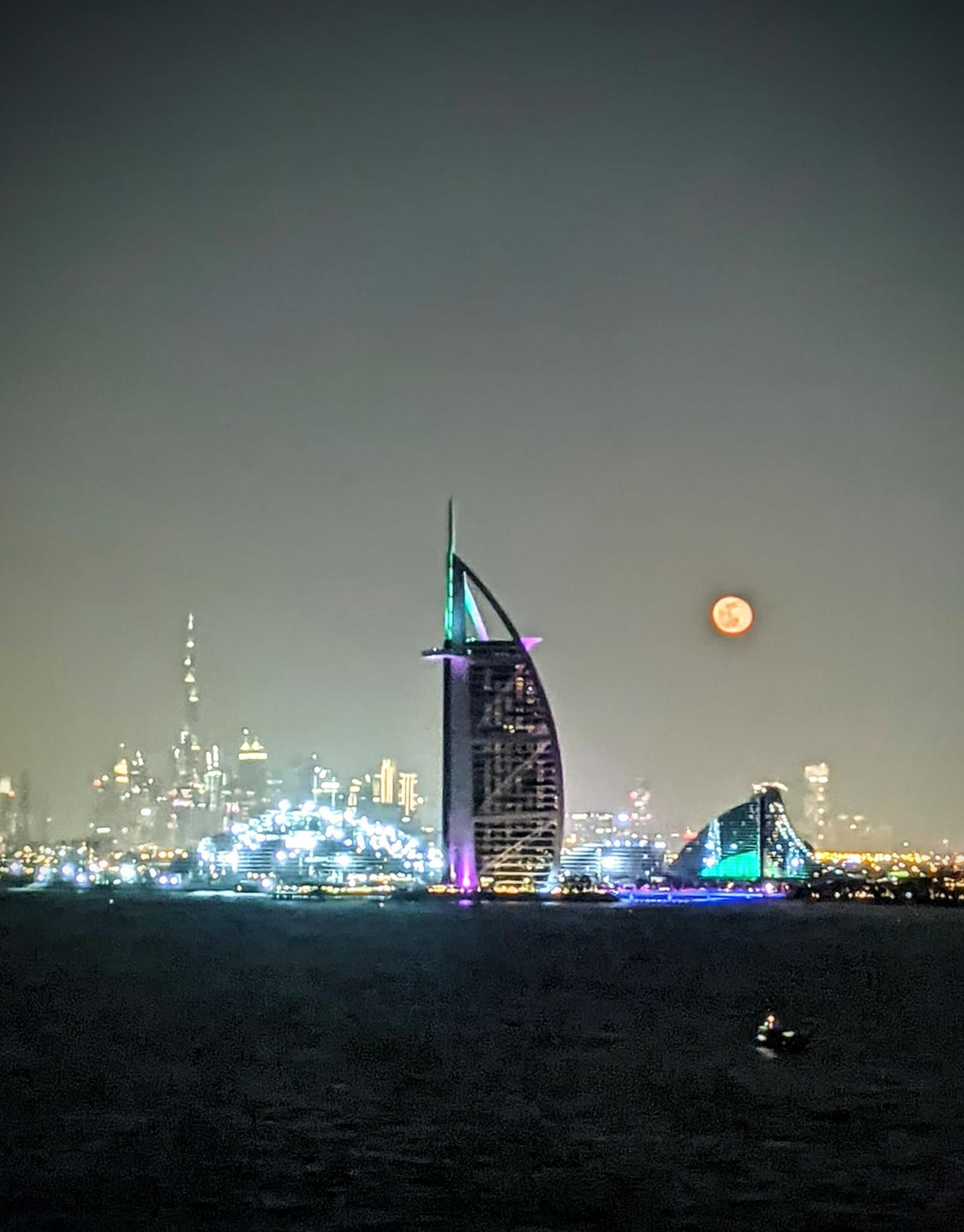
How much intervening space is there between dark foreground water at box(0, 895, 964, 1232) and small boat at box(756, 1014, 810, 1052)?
66 centimetres

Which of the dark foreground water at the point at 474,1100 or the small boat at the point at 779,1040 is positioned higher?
the small boat at the point at 779,1040

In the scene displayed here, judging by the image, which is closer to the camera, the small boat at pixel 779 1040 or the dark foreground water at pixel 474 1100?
the dark foreground water at pixel 474 1100

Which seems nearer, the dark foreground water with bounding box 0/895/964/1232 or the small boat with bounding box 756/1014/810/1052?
the dark foreground water with bounding box 0/895/964/1232

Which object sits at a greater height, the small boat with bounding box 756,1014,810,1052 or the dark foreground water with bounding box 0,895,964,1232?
the small boat with bounding box 756,1014,810,1052

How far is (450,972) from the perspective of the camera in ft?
339

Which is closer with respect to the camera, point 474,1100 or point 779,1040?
point 474,1100

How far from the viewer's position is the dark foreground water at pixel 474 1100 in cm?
3769

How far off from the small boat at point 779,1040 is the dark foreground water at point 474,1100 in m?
0.66

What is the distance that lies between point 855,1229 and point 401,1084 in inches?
847

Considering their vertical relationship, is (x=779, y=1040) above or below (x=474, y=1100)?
above

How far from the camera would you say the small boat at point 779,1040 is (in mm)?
63906

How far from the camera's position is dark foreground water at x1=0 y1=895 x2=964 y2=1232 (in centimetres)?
3769

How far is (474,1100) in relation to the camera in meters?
51.3

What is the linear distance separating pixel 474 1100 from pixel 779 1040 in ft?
53.3
